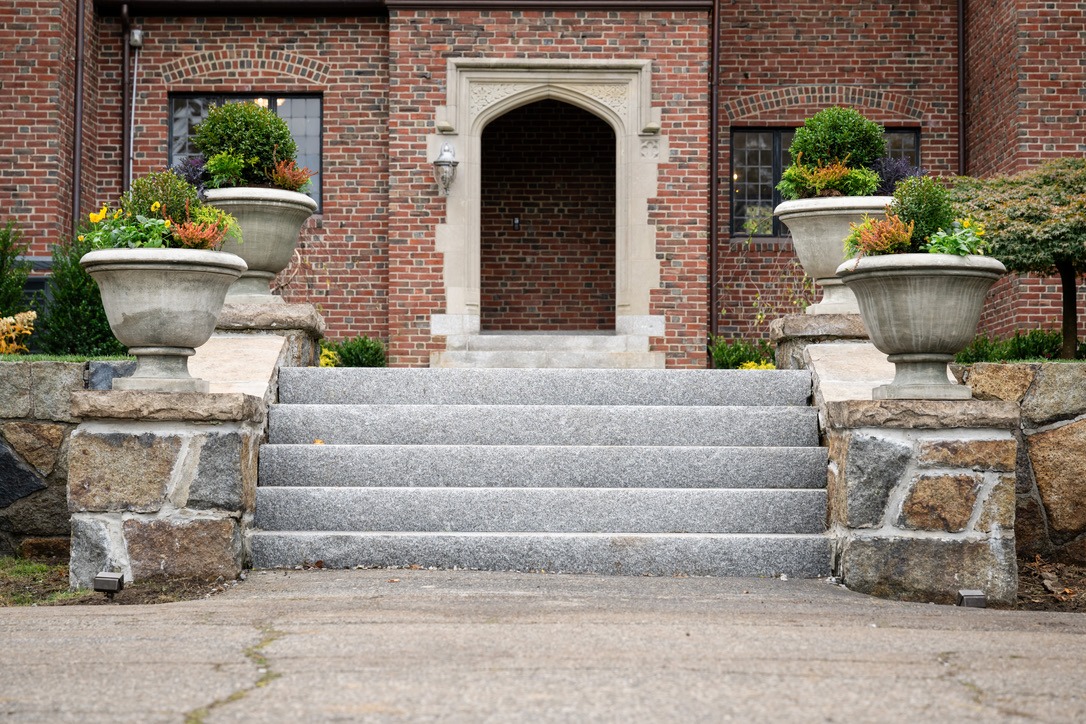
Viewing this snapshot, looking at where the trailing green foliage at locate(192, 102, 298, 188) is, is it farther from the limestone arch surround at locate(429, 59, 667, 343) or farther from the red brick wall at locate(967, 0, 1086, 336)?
the red brick wall at locate(967, 0, 1086, 336)

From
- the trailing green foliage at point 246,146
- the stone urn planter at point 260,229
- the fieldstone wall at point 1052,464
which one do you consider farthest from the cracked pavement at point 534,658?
the trailing green foliage at point 246,146

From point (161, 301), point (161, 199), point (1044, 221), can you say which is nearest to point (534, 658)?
point (161, 301)

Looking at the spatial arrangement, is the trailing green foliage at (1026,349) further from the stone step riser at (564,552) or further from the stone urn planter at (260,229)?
the stone urn planter at (260,229)

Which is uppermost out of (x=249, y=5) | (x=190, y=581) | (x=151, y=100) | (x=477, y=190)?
(x=249, y=5)

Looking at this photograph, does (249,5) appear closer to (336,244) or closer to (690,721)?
(336,244)

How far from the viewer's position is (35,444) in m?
6.81

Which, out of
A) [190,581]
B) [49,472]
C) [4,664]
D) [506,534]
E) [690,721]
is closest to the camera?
[690,721]

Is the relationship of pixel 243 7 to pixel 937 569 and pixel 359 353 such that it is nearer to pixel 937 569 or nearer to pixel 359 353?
pixel 359 353

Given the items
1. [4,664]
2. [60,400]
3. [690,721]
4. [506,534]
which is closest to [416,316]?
[60,400]

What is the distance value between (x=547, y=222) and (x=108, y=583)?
1005cm

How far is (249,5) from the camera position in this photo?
13.6 metres

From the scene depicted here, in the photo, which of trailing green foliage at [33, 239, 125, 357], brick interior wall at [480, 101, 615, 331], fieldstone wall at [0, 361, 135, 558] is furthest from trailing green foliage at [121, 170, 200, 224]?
brick interior wall at [480, 101, 615, 331]

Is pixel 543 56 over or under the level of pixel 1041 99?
over

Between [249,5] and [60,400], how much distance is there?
25.8 ft
